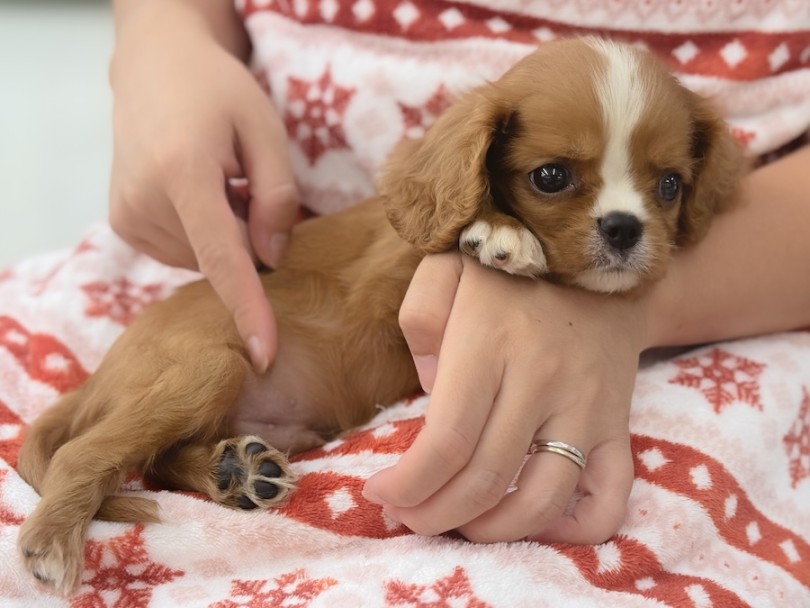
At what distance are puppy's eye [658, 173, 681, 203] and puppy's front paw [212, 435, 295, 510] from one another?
911 mm

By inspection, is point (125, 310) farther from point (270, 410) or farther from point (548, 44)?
point (548, 44)

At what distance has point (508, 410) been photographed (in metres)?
1.29

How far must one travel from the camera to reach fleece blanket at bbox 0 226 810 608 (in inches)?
49.3

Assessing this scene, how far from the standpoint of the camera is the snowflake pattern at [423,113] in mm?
2195

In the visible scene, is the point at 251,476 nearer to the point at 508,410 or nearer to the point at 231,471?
the point at 231,471

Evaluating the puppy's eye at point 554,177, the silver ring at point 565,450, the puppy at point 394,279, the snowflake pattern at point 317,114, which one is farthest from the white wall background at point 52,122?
the silver ring at point 565,450

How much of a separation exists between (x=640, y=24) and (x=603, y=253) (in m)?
0.97

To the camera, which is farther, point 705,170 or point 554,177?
point 705,170

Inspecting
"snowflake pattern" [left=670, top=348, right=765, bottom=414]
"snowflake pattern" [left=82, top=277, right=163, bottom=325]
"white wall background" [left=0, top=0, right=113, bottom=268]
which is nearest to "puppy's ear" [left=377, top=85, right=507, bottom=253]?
"snowflake pattern" [left=670, top=348, right=765, bottom=414]

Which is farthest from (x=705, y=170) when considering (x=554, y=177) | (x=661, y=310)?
(x=554, y=177)

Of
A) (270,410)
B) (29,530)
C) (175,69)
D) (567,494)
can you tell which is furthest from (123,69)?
(567,494)

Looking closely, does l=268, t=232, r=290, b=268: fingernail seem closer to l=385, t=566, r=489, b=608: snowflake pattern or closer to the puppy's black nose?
the puppy's black nose

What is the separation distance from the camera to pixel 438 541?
1324mm

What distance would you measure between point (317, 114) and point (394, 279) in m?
0.75
